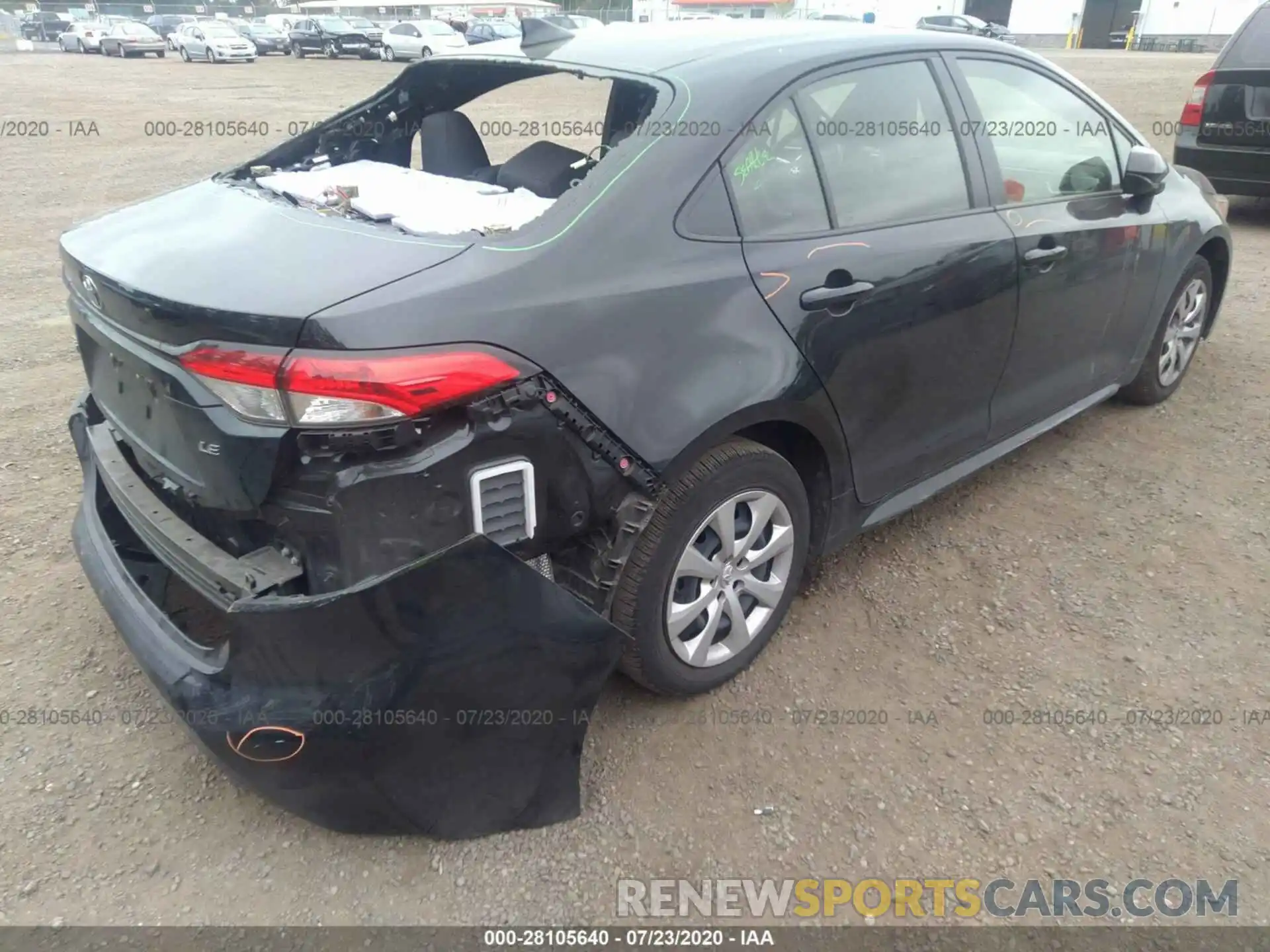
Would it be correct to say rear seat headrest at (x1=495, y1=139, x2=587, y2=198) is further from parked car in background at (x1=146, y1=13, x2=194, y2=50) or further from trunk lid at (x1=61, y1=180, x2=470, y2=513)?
parked car in background at (x1=146, y1=13, x2=194, y2=50)

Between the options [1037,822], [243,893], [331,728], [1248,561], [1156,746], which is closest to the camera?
[331,728]

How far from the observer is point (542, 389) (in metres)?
1.94

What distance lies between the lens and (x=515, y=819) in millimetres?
2188

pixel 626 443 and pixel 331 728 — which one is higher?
pixel 626 443

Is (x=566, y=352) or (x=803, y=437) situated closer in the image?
(x=566, y=352)

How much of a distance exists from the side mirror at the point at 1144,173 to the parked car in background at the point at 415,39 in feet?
99.8

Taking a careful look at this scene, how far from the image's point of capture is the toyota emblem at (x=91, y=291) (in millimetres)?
2207

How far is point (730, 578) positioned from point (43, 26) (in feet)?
193

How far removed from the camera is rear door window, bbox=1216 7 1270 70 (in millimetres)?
6969

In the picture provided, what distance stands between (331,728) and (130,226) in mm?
1470

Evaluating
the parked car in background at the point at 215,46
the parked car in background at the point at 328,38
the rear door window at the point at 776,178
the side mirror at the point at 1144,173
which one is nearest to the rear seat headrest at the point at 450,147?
the rear door window at the point at 776,178

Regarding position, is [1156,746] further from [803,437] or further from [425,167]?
[425,167]

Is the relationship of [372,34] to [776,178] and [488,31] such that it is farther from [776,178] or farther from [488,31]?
[776,178]

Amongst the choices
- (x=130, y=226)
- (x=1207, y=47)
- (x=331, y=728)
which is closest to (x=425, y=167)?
(x=130, y=226)
